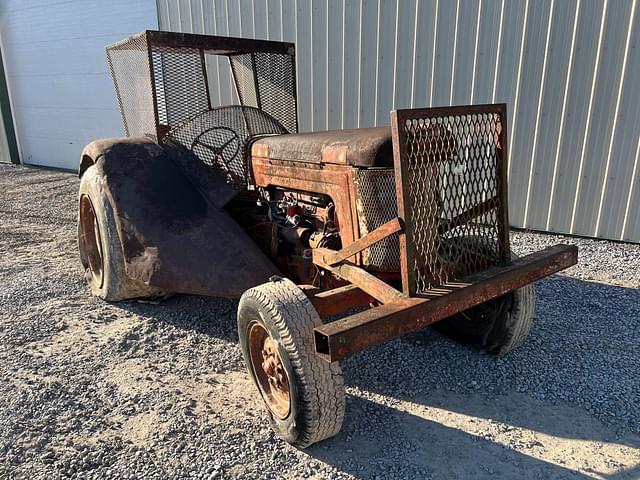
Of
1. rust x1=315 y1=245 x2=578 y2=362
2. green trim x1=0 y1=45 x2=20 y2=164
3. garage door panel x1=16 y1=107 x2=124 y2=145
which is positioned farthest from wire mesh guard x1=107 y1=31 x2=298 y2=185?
green trim x1=0 y1=45 x2=20 y2=164

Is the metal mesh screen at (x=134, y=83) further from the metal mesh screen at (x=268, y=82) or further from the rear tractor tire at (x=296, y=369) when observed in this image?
the rear tractor tire at (x=296, y=369)

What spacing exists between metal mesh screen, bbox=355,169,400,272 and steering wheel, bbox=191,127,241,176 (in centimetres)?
142

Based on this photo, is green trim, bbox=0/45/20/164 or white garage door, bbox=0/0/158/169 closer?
white garage door, bbox=0/0/158/169

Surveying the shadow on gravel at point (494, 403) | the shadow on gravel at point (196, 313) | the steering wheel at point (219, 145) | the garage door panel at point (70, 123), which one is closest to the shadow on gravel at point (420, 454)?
the shadow on gravel at point (494, 403)

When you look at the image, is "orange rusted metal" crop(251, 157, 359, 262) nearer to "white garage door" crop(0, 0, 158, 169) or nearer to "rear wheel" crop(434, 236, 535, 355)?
"rear wheel" crop(434, 236, 535, 355)

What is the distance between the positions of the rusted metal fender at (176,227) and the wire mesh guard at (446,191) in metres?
1.11

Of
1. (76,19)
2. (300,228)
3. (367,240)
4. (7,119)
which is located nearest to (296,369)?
(367,240)

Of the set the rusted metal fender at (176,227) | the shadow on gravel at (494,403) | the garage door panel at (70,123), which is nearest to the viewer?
the shadow on gravel at (494,403)

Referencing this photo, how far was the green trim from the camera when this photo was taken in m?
12.6

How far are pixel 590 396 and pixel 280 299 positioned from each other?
70.6 inches

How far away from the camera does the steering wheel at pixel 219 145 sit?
373 cm

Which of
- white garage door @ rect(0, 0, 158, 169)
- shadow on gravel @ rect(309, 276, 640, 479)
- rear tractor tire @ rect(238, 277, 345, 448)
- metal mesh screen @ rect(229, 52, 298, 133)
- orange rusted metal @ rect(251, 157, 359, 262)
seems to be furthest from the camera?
white garage door @ rect(0, 0, 158, 169)

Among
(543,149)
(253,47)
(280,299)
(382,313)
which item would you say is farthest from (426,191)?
(543,149)

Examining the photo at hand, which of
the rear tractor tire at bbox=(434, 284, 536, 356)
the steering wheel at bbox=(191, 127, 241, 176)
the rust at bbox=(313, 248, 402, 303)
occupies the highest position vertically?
the steering wheel at bbox=(191, 127, 241, 176)
